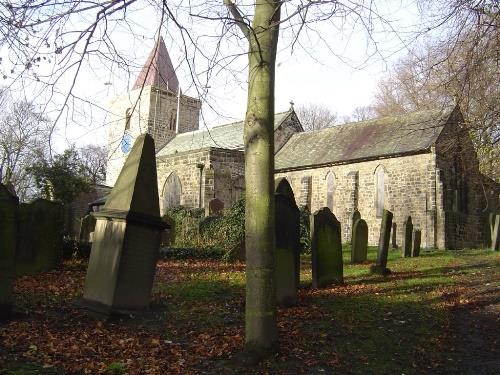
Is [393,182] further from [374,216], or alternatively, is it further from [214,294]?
[214,294]

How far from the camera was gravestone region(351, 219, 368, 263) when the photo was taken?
12977 millimetres

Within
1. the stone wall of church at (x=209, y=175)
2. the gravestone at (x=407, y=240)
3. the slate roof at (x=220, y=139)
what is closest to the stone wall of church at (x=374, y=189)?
the slate roof at (x=220, y=139)

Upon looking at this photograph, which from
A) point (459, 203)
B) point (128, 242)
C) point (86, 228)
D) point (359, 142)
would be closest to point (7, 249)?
point (128, 242)

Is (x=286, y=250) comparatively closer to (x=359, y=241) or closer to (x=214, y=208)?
(x=359, y=241)

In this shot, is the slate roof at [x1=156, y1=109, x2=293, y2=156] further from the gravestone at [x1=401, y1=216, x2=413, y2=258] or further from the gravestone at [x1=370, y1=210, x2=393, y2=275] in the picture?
the gravestone at [x1=370, y1=210, x2=393, y2=275]

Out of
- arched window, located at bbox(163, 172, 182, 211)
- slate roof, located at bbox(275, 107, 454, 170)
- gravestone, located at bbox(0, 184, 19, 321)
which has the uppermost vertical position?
slate roof, located at bbox(275, 107, 454, 170)

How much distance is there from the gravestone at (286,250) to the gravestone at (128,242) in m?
1.81

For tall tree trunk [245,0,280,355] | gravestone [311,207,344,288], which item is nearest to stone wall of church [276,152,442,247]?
gravestone [311,207,344,288]

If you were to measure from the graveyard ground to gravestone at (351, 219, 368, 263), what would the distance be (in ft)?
13.1

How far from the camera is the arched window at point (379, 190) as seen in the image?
24.6 meters

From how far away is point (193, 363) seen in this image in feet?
14.3

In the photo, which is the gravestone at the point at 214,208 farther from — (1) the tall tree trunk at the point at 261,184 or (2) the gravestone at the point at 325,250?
(1) the tall tree trunk at the point at 261,184

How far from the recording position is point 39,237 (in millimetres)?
9148

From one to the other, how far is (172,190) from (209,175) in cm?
404
